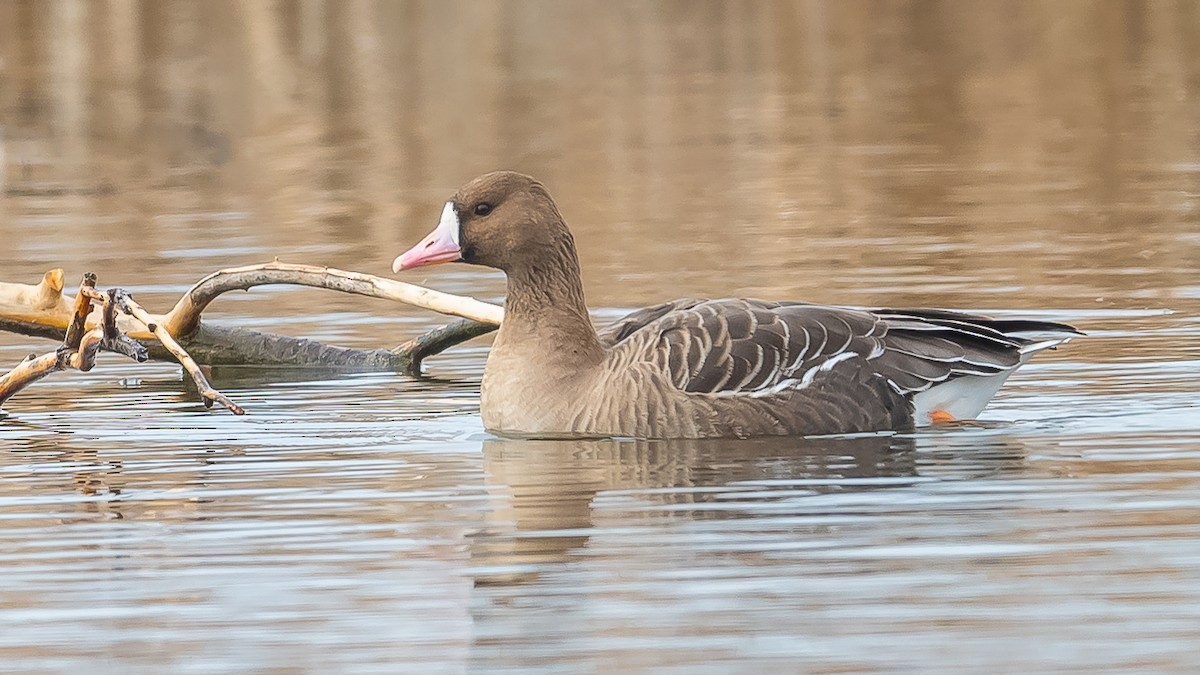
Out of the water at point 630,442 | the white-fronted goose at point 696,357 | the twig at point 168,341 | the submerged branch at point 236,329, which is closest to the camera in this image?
the water at point 630,442

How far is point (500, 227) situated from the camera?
36.6 feet

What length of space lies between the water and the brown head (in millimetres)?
887

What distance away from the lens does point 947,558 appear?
310 inches

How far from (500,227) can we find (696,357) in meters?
1.33

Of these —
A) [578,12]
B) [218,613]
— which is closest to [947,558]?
[218,613]

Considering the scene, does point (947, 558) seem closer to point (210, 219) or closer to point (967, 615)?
point (967, 615)

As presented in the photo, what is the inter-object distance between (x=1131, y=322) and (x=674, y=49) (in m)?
24.2

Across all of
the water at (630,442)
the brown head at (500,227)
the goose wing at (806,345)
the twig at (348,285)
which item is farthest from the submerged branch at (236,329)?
the goose wing at (806,345)

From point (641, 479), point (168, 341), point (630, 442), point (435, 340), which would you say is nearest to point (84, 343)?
point (168, 341)

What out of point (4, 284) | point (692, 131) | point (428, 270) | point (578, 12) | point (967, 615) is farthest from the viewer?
point (578, 12)

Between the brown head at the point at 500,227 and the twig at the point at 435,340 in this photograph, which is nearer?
the brown head at the point at 500,227

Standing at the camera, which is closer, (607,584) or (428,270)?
(607,584)

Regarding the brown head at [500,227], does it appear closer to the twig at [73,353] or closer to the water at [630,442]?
the water at [630,442]

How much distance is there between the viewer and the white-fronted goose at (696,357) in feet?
34.3
